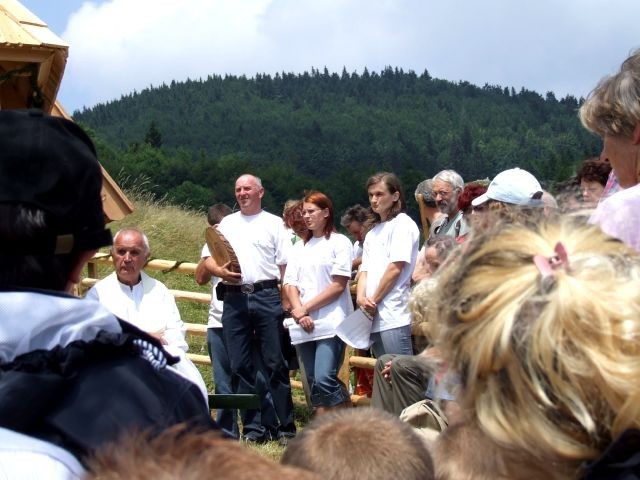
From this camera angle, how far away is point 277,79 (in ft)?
458

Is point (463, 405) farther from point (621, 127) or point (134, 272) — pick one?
point (134, 272)

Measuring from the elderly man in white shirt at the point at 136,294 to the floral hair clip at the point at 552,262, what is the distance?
4.87m

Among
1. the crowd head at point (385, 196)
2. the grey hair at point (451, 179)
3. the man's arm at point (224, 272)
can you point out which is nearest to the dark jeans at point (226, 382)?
the man's arm at point (224, 272)

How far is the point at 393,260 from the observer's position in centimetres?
670

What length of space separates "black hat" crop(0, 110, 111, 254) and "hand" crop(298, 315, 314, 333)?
5.62 metres

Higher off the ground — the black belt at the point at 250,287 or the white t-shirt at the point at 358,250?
the white t-shirt at the point at 358,250

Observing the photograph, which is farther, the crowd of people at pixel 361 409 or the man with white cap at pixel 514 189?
the man with white cap at pixel 514 189

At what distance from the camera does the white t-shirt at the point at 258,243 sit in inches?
305

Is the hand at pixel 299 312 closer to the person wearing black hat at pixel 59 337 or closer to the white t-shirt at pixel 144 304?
the white t-shirt at pixel 144 304

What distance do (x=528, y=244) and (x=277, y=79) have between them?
14050 centimetres

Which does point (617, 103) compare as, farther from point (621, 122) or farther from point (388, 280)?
point (388, 280)

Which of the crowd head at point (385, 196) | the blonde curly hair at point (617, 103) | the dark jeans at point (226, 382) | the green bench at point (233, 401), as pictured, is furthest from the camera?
the dark jeans at point (226, 382)

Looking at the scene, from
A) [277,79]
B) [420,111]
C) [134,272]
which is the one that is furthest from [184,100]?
[134,272]

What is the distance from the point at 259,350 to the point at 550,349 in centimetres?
666
